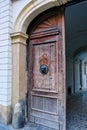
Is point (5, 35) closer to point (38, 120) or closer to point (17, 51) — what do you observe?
point (17, 51)

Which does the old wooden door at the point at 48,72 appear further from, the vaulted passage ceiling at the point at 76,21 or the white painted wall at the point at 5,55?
the vaulted passage ceiling at the point at 76,21

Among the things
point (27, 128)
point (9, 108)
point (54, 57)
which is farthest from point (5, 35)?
point (27, 128)

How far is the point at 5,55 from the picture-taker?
336 cm

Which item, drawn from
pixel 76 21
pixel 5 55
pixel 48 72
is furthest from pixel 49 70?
pixel 76 21

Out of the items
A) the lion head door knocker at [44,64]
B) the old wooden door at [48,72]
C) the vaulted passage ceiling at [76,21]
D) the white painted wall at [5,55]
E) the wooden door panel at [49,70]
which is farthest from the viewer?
the vaulted passage ceiling at [76,21]

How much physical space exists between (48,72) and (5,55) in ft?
3.56

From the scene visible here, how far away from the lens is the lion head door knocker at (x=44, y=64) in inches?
125

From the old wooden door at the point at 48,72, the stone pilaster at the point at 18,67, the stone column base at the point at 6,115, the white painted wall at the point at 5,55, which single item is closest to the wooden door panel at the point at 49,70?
the old wooden door at the point at 48,72

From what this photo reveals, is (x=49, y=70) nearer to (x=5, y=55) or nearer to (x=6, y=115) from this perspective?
(x=5, y=55)

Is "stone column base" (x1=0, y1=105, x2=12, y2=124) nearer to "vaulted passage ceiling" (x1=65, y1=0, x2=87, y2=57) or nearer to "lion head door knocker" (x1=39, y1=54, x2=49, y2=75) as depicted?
"lion head door knocker" (x1=39, y1=54, x2=49, y2=75)

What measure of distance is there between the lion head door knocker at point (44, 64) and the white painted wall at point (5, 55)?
73cm

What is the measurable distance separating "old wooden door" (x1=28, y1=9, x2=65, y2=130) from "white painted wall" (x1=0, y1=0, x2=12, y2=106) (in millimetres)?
486

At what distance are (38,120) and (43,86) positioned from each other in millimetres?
783

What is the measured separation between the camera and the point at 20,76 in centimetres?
329
